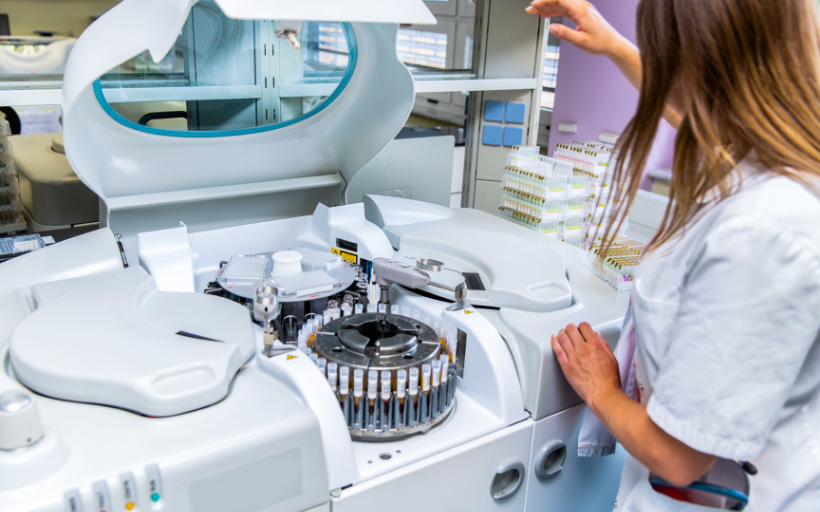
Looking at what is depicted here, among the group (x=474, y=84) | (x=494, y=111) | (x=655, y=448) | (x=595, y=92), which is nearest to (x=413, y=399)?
(x=655, y=448)

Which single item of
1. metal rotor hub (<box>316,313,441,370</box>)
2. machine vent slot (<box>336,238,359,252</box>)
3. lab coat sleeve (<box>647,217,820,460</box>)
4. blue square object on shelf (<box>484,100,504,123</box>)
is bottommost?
metal rotor hub (<box>316,313,441,370</box>)

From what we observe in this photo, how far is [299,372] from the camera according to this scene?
3.09ft

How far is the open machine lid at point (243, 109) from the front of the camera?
1.34 m

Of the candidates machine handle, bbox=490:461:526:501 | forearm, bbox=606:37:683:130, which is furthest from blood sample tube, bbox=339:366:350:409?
forearm, bbox=606:37:683:130

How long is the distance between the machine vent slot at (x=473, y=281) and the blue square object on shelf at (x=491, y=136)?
2.43ft

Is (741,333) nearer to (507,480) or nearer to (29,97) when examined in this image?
(507,480)

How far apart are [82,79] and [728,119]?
3.18ft

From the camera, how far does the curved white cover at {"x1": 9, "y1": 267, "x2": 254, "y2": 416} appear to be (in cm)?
84

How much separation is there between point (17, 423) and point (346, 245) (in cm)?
86

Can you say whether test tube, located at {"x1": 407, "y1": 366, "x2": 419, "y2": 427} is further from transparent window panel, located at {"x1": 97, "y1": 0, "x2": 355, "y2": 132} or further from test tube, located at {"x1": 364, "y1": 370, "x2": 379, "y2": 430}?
transparent window panel, located at {"x1": 97, "y1": 0, "x2": 355, "y2": 132}

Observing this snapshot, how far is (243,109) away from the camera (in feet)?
5.10

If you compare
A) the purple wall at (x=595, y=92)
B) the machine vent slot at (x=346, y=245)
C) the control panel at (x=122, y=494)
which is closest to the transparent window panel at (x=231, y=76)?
the machine vent slot at (x=346, y=245)

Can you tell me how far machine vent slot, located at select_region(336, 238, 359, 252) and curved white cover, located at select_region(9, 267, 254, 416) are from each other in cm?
41

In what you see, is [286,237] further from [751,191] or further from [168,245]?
[751,191]
